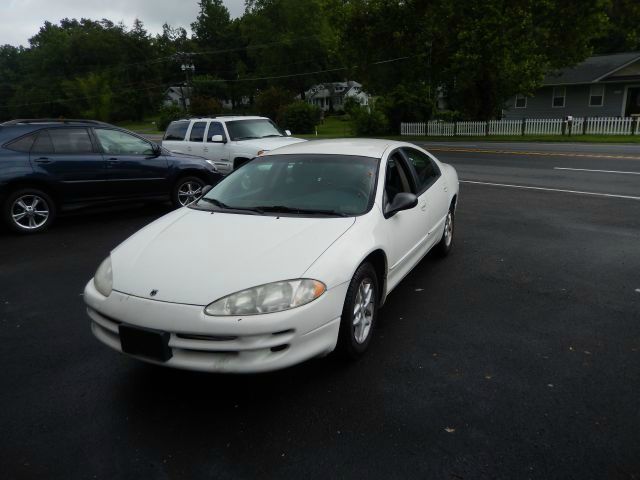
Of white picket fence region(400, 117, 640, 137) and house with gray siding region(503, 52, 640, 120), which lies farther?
house with gray siding region(503, 52, 640, 120)

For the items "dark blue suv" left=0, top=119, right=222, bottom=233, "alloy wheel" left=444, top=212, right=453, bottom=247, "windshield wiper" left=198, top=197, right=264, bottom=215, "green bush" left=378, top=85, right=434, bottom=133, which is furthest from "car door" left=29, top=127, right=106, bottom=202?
"green bush" left=378, top=85, right=434, bottom=133

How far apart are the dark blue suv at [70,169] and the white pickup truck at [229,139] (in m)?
2.62

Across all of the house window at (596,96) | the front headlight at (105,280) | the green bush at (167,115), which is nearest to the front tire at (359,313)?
the front headlight at (105,280)

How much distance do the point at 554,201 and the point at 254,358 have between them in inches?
324

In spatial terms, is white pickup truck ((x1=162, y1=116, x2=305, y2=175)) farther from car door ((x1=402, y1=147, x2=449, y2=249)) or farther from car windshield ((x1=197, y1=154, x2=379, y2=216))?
car windshield ((x1=197, y1=154, x2=379, y2=216))

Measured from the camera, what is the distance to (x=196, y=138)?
42.1 ft

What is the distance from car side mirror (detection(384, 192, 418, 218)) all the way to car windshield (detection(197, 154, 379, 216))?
0.18m

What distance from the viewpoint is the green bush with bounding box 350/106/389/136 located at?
1280 inches

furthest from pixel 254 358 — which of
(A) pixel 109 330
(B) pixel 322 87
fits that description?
(B) pixel 322 87

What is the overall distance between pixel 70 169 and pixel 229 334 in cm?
627

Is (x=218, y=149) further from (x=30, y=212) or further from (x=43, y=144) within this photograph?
(x=30, y=212)

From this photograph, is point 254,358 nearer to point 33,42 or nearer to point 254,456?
point 254,456

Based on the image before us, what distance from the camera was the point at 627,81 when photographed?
34531 millimetres

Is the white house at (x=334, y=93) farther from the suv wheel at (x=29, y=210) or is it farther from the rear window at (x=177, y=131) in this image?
the suv wheel at (x=29, y=210)
